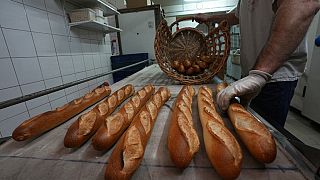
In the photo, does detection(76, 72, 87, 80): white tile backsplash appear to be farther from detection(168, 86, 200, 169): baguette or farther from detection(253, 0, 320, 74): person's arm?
detection(253, 0, 320, 74): person's arm

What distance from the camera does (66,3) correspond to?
1.98 metres

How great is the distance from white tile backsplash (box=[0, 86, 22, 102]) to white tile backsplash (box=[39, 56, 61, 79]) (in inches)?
11.5

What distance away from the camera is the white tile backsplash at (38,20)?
4.99 ft

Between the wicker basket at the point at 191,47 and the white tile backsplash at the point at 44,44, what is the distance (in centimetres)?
117

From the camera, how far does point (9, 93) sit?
4.33ft

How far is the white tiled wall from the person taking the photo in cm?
131

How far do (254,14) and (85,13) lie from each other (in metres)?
1.75

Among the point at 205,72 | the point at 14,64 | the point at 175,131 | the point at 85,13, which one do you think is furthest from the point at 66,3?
the point at 175,131

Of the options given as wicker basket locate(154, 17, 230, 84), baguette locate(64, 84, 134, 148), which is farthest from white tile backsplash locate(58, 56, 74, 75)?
baguette locate(64, 84, 134, 148)

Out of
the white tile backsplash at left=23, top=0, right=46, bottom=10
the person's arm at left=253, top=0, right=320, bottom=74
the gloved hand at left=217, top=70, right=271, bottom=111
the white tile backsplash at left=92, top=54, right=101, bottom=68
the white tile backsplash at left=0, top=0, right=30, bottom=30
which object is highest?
the white tile backsplash at left=23, top=0, right=46, bottom=10

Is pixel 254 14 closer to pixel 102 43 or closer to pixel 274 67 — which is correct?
pixel 274 67

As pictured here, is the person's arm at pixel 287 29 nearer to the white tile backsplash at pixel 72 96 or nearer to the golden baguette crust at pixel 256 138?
the golden baguette crust at pixel 256 138

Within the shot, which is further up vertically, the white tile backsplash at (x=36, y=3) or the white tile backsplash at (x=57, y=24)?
the white tile backsplash at (x=36, y=3)

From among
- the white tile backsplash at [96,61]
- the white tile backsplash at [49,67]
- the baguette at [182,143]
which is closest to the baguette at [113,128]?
the baguette at [182,143]
